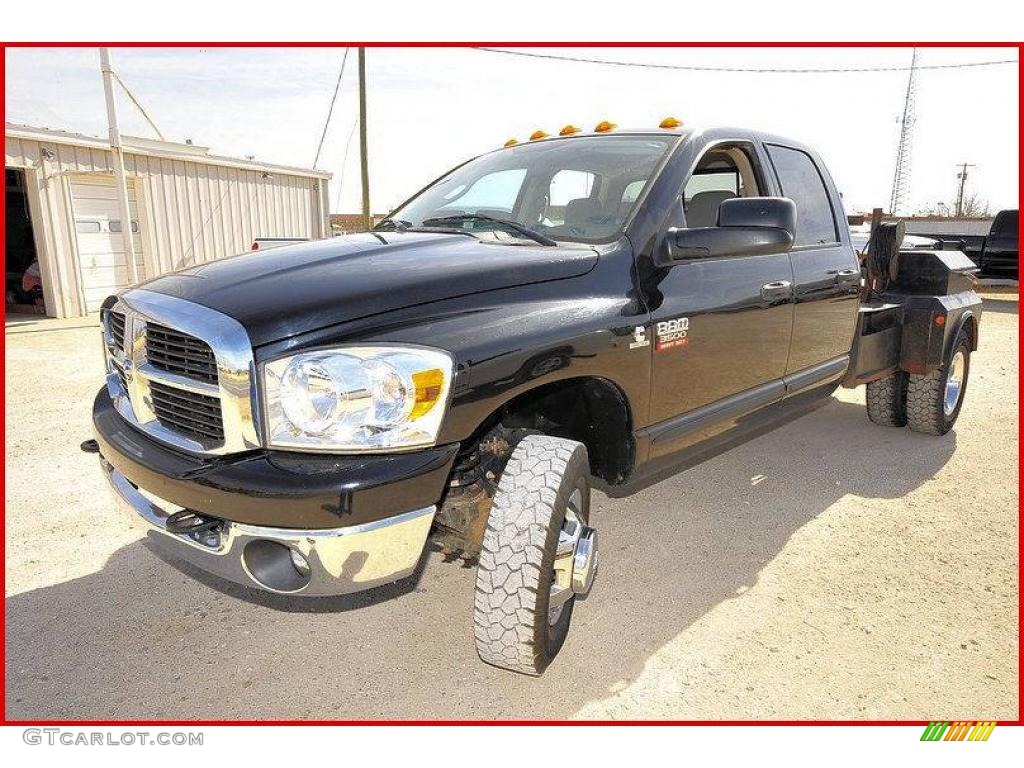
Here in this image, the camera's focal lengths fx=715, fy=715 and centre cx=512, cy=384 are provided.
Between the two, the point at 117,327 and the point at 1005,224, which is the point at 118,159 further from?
the point at 1005,224

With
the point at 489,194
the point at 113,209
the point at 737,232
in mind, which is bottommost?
the point at 113,209

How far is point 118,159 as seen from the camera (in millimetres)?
12227

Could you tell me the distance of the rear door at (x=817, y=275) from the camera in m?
3.72

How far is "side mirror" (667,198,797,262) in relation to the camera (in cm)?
273

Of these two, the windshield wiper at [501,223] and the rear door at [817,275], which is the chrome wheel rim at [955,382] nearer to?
the rear door at [817,275]

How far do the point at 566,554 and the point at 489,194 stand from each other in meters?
1.84

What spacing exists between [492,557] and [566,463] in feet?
1.25

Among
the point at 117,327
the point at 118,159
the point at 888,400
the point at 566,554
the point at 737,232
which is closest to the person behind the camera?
the point at 566,554

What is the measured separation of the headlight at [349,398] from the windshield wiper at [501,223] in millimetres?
995

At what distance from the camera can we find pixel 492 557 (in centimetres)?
225

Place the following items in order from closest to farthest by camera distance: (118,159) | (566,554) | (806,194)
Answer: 1. (566,554)
2. (806,194)
3. (118,159)

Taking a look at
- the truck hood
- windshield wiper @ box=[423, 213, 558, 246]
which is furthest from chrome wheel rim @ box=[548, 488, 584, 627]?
windshield wiper @ box=[423, 213, 558, 246]

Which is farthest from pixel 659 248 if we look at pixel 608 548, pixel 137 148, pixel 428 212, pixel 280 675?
pixel 137 148

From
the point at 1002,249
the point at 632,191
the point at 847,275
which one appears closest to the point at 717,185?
the point at 847,275
